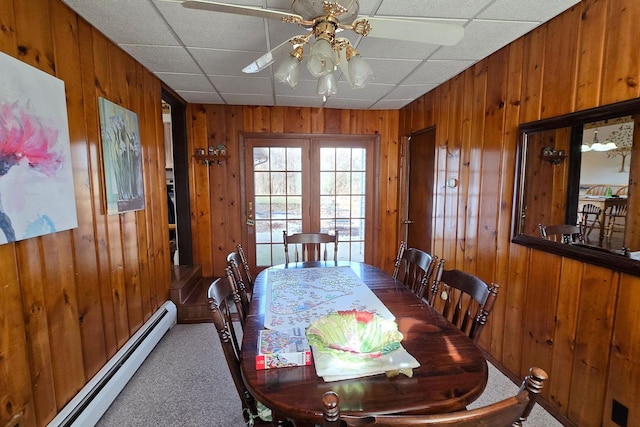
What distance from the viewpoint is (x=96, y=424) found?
180 cm

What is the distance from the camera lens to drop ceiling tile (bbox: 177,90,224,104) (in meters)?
3.39

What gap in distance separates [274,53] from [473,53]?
5.47ft

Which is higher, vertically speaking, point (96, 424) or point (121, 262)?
point (121, 262)

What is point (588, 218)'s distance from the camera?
168 centimetres

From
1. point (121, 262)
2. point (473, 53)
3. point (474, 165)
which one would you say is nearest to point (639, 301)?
point (474, 165)

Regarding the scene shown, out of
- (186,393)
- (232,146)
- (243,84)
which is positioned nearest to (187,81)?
(243,84)

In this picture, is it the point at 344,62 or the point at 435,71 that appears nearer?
the point at 344,62

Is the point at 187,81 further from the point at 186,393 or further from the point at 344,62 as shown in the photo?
the point at 186,393

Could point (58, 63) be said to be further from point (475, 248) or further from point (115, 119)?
point (475, 248)

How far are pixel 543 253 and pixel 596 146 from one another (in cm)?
70

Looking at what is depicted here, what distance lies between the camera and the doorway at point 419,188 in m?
3.54

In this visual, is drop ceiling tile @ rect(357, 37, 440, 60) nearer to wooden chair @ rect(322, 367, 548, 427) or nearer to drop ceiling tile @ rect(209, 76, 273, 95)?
drop ceiling tile @ rect(209, 76, 273, 95)

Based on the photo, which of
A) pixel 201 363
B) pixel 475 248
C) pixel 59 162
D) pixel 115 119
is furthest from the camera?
pixel 475 248

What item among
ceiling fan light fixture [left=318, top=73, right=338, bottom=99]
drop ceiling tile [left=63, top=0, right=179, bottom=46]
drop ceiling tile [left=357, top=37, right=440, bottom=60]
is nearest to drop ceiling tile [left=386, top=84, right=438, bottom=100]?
drop ceiling tile [left=357, top=37, right=440, bottom=60]
